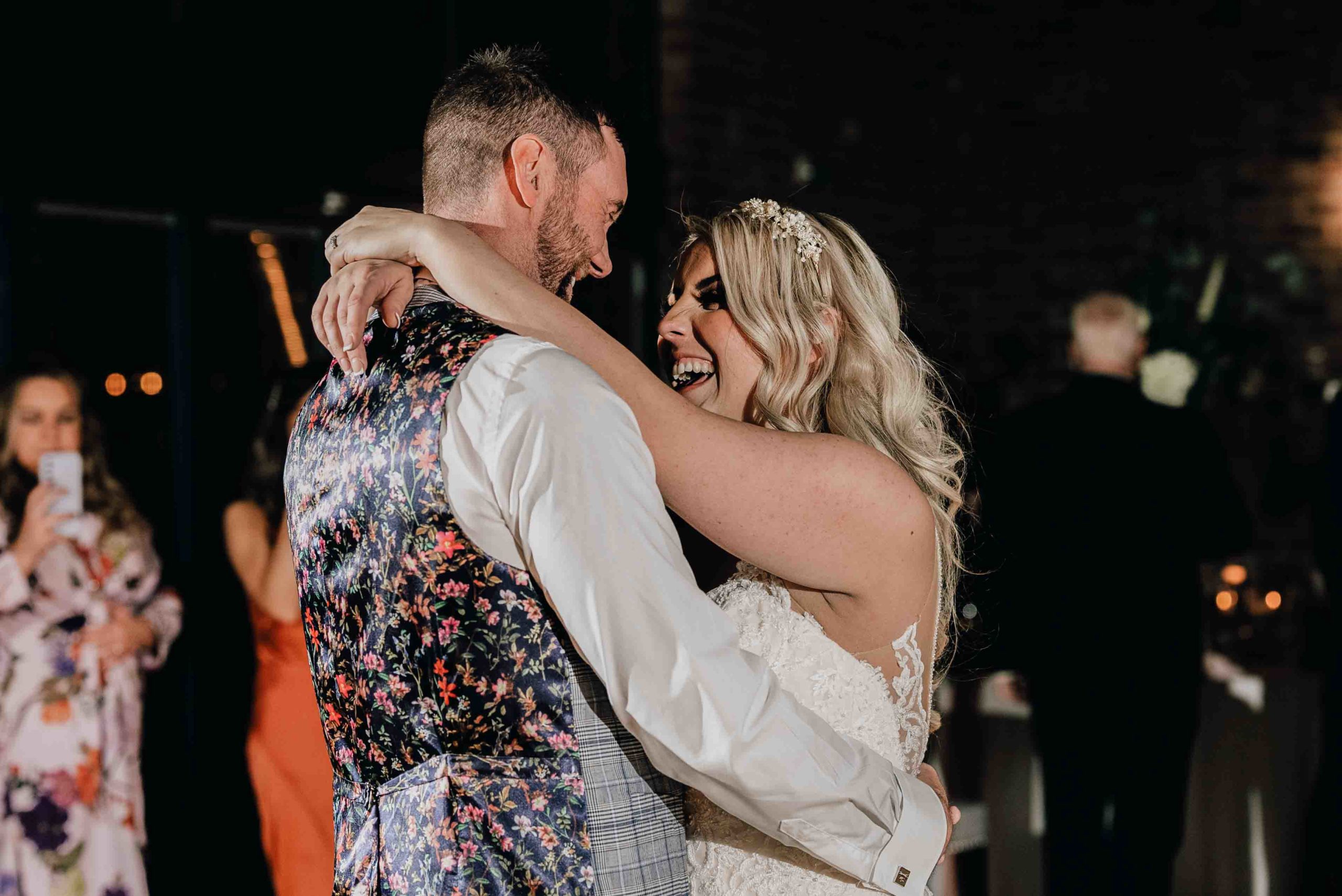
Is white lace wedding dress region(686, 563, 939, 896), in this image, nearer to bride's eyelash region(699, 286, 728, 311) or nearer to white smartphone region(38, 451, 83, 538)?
bride's eyelash region(699, 286, 728, 311)

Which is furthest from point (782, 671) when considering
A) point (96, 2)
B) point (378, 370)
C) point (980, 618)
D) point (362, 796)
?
point (96, 2)

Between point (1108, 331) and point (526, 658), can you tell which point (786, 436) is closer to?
point (526, 658)

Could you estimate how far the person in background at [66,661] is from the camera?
3.42m

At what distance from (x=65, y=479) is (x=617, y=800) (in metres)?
2.81

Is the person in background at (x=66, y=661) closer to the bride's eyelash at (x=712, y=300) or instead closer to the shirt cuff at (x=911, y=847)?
the bride's eyelash at (x=712, y=300)

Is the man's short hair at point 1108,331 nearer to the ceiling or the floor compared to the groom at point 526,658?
nearer to the ceiling

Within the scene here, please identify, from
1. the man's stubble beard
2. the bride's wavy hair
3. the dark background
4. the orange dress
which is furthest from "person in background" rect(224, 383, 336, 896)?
the man's stubble beard

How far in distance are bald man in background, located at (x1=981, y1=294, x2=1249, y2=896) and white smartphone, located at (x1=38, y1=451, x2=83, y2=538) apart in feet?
8.72

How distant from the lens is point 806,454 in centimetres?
153

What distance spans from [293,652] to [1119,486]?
2498mm

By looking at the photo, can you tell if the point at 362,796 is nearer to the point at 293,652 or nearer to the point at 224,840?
the point at 293,652

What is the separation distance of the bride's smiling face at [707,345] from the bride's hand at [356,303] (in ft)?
1.92

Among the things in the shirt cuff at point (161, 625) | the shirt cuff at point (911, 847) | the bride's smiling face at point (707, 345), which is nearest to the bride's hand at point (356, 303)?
the bride's smiling face at point (707, 345)

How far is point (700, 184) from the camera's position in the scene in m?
5.17
